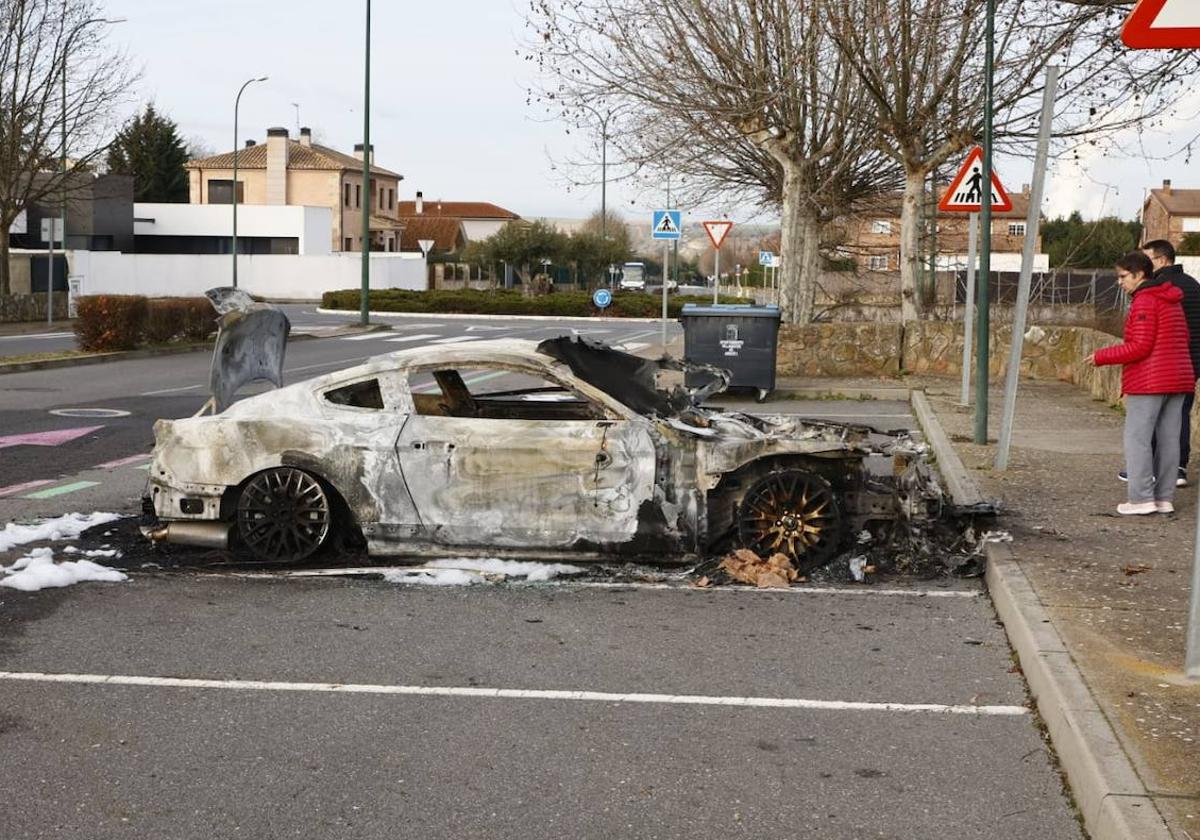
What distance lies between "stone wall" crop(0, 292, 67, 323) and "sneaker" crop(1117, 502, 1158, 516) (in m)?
35.4

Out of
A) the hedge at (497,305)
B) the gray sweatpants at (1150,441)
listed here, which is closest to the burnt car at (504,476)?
the gray sweatpants at (1150,441)

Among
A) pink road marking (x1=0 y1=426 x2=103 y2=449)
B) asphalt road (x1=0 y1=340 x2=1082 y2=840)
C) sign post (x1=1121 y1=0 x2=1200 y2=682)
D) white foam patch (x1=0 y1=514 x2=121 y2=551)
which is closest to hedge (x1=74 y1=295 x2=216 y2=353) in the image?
pink road marking (x1=0 y1=426 x2=103 y2=449)

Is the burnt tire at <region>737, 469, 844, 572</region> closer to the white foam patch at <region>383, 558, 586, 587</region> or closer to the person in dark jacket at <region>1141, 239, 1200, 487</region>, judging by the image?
the white foam patch at <region>383, 558, 586, 587</region>

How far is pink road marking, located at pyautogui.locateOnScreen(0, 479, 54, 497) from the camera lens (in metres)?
10.8

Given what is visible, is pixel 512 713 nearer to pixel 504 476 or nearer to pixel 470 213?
pixel 504 476

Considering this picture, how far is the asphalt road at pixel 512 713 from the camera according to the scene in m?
4.52

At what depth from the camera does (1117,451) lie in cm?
1298

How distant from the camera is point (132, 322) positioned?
27469 mm

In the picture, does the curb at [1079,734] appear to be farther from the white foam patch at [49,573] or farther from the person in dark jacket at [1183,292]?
the white foam patch at [49,573]

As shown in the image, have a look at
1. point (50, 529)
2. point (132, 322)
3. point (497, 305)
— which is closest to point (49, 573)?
point (50, 529)

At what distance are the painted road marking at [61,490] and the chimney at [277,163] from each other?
75.5m

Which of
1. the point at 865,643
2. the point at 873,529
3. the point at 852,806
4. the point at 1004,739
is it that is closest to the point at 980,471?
the point at 873,529

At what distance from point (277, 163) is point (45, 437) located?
238 feet

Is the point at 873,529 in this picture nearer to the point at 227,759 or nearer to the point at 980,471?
the point at 980,471
